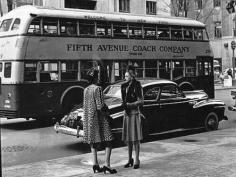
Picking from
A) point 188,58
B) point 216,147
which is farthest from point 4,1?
point 216,147

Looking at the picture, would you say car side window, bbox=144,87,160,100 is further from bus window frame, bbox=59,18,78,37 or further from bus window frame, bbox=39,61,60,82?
bus window frame, bbox=59,18,78,37

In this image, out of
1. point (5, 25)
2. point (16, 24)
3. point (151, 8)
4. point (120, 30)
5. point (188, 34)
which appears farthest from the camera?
point (151, 8)

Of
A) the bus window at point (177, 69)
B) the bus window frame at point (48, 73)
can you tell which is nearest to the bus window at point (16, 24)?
the bus window frame at point (48, 73)

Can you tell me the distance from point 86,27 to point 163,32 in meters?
4.06

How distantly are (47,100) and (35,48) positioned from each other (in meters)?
1.85

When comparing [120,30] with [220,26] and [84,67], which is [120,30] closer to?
[84,67]

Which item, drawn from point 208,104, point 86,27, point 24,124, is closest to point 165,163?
point 208,104

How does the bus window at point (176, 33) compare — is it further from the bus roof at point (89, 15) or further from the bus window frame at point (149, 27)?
the bus window frame at point (149, 27)

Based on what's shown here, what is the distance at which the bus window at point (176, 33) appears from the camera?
746 inches

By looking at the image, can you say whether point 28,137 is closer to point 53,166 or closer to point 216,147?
point 53,166

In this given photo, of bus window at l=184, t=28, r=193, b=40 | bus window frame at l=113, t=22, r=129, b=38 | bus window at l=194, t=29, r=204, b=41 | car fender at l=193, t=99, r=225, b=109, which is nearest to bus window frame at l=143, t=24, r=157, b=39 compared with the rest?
bus window frame at l=113, t=22, r=129, b=38

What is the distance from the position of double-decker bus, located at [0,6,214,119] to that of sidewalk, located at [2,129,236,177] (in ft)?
17.8

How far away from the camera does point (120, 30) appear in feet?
55.9

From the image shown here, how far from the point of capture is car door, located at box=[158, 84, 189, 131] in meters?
11.6
